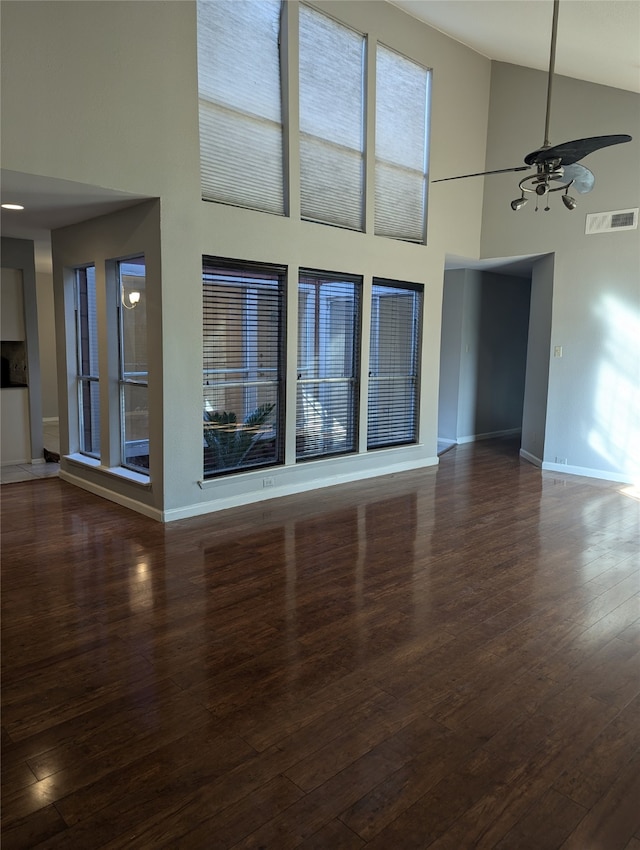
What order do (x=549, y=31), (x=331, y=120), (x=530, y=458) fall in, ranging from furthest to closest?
(x=530, y=458), (x=331, y=120), (x=549, y=31)

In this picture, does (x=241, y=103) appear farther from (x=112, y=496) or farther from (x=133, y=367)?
(x=112, y=496)

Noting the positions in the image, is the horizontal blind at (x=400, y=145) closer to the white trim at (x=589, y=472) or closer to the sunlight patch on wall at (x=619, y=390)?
the sunlight patch on wall at (x=619, y=390)

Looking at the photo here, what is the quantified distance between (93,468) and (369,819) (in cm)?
444

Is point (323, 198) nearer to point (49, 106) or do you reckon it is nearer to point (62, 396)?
point (49, 106)

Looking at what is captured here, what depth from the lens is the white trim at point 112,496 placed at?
→ 484cm

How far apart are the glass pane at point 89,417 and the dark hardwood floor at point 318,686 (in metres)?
1.27

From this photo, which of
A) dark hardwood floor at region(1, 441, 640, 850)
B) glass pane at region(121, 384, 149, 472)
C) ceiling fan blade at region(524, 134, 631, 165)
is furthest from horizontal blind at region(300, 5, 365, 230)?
dark hardwood floor at region(1, 441, 640, 850)

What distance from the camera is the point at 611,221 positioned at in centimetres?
619

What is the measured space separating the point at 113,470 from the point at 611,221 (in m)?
5.71

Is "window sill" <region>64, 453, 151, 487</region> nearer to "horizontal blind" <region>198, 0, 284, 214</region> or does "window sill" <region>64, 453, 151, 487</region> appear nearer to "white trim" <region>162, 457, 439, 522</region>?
"white trim" <region>162, 457, 439, 522</region>

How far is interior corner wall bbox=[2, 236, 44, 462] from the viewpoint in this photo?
6285 mm

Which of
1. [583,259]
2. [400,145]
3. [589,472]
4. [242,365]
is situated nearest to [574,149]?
[242,365]

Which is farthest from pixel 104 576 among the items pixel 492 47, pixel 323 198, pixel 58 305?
pixel 492 47

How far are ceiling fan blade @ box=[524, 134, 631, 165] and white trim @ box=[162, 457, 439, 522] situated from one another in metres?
3.36
